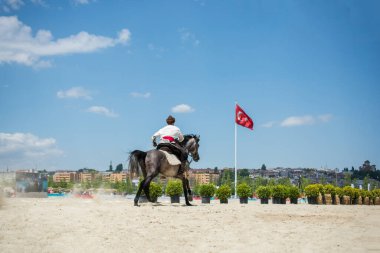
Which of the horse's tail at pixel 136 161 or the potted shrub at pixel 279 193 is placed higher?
the horse's tail at pixel 136 161

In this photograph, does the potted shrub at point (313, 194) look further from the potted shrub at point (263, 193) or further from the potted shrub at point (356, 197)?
the potted shrub at point (356, 197)

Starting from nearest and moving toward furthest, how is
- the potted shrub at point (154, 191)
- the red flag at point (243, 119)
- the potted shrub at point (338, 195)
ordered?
the potted shrub at point (154, 191), the potted shrub at point (338, 195), the red flag at point (243, 119)

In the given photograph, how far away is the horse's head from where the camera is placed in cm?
1658

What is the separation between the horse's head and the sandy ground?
16.5 feet

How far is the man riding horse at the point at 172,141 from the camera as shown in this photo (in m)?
15.1

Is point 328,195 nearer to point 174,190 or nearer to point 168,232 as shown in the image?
point 174,190

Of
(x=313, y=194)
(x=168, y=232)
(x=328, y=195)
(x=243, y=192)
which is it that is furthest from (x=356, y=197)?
(x=168, y=232)

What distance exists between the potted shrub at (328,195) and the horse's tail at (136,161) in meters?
13.9

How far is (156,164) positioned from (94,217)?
4184mm

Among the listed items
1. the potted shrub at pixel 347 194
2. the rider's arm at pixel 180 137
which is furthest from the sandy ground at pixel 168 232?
the potted shrub at pixel 347 194

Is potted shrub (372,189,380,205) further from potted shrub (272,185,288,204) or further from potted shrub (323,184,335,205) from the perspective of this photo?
potted shrub (272,185,288,204)

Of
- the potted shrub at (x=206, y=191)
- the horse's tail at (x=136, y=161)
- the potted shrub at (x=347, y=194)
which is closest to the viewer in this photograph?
the horse's tail at (x=136, y=161)

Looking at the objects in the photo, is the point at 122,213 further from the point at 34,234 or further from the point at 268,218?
the point at 268,218

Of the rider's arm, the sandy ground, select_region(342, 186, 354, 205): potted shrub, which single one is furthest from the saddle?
select_region(342, 186, 354, 205): potted shrub
